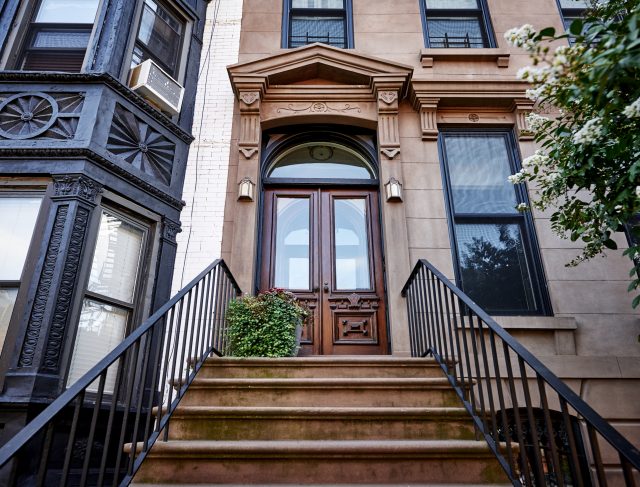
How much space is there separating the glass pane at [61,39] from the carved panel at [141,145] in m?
1.04

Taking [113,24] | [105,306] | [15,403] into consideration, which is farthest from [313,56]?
[15,403]

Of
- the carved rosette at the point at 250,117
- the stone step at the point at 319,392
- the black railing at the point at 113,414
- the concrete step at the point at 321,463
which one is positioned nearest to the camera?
the black railing at the point at 113,414

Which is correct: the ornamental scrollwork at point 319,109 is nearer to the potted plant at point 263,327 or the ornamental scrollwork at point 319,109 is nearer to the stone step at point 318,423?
the potted plant at point 263,327

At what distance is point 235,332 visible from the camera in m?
4.09

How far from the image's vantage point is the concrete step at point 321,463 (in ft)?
8.34

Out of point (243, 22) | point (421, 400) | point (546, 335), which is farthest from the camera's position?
point (243, 22)

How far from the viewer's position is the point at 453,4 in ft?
21.3

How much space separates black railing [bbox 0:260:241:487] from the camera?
1868 mm

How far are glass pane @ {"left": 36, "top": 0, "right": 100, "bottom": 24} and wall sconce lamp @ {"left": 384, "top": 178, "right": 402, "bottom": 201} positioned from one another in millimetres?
3808

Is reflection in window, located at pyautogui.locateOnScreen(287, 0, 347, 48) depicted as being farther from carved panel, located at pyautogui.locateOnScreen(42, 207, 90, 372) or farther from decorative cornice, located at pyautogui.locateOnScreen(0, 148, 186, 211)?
carved panel, located at pyautogui.locateOnScreen(42, 207, 90, 372)

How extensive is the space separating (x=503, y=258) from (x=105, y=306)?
13.8 ft

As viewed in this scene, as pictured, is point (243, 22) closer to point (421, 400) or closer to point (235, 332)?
point (235, 332)

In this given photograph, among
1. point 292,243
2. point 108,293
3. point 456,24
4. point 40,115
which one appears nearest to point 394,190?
point 292,243

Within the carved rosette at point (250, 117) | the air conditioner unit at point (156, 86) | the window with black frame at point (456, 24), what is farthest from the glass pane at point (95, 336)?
the window with black frame at point (456, 24)
